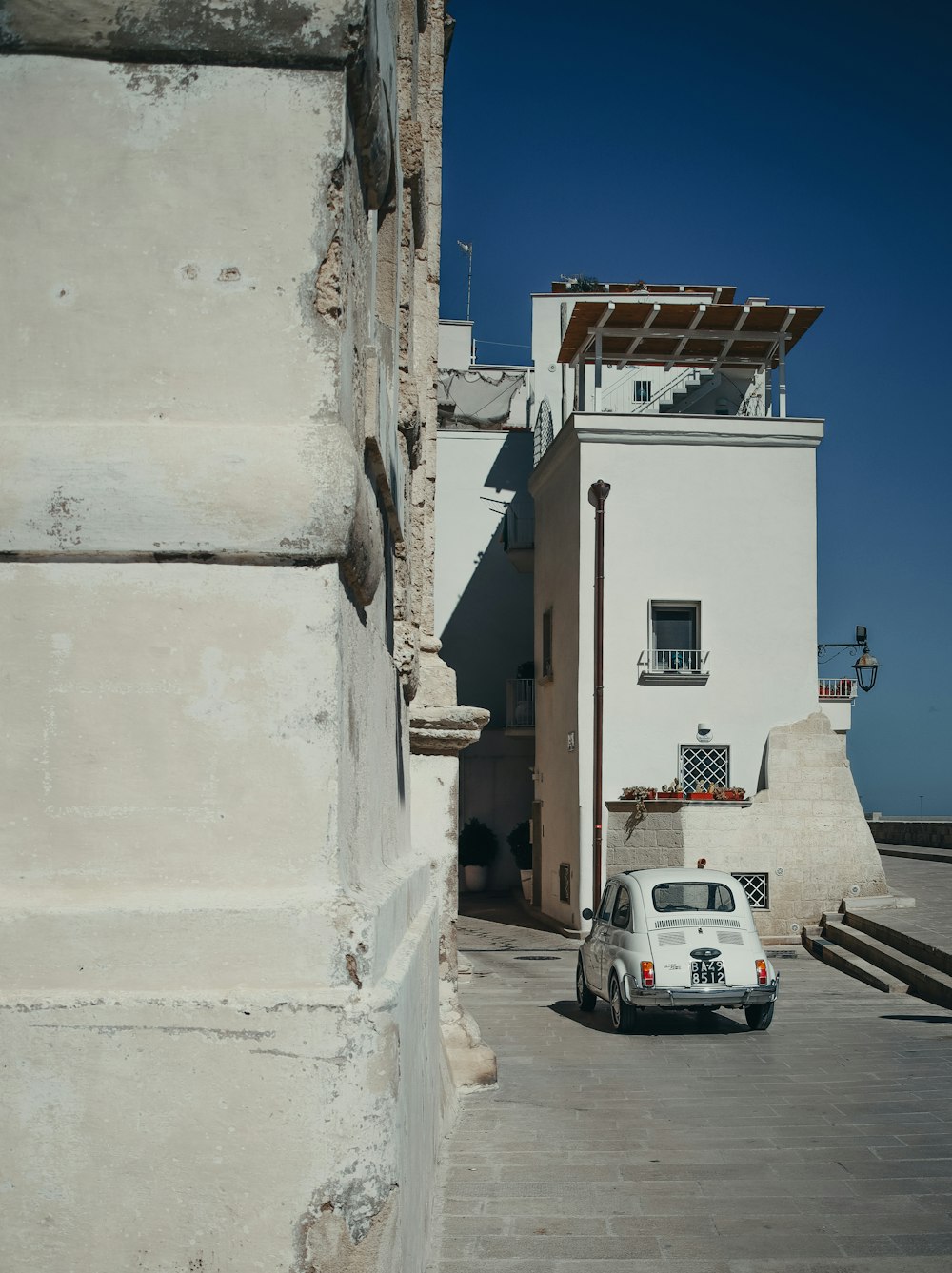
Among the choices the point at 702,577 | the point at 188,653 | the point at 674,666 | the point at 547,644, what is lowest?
the point at 674,666

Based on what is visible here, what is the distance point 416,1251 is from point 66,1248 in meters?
1.68

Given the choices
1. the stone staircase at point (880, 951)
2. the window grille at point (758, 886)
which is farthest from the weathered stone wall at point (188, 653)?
the window grille at point (758, 886)

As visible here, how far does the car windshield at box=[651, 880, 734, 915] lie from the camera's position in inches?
525

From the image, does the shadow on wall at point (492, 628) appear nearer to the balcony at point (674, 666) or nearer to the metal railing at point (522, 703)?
the metal railing at point (522, 703)

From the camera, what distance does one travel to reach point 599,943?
13938 millimetres

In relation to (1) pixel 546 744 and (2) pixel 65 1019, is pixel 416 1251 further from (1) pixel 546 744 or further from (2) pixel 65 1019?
(1) pixel 546 744

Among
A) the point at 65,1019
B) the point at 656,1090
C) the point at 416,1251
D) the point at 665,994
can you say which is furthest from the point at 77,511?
the point at 665,994

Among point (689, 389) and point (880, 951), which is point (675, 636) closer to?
point (880, 951)

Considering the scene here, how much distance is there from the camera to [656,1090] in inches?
378

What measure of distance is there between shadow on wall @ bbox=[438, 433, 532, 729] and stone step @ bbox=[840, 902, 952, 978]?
12380mm

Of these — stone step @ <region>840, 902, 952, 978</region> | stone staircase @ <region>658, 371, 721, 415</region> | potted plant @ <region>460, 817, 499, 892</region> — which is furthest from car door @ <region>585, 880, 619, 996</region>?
stone staircase @ <region>658, 371, 721, 415</region>

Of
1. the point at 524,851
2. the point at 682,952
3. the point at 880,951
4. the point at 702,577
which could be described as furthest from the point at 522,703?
the point at 682,952

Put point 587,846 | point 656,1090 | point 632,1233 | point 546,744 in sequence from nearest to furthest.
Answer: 1. point 632,1233
2. point 656,1090
3. point 587,846
4. point 546,744

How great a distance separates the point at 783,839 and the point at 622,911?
961 cm
